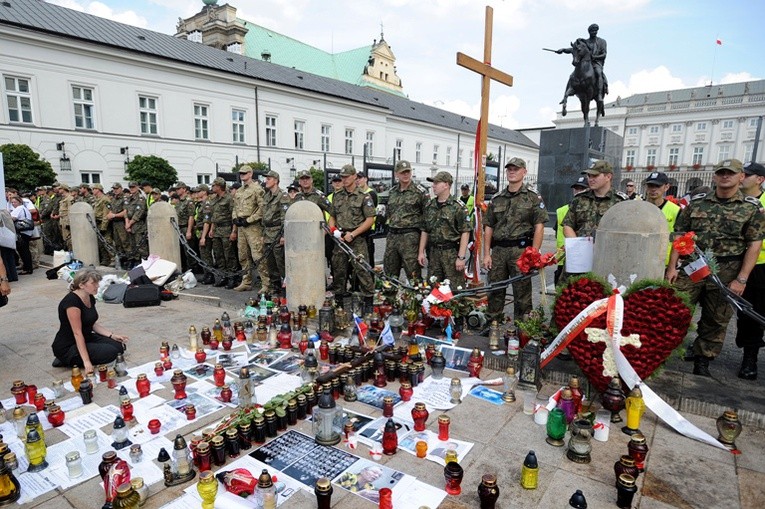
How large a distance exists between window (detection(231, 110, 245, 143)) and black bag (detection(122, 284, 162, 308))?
2807 cm

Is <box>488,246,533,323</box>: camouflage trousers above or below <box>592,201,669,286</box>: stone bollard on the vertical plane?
below

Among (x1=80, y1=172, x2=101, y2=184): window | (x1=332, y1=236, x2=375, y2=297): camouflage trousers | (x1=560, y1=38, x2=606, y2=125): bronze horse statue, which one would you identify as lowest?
(x1=332, y1=236, x2=375, y2=297): camouflage trousers

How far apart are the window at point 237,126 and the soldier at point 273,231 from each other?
2769 cm

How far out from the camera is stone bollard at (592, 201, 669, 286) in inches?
162

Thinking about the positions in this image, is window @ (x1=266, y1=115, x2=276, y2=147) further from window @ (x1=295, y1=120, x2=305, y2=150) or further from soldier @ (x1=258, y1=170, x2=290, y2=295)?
soldier @ (x1=258, y1=170, x2=290, y2=295)

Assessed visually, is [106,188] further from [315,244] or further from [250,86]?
[315,244]

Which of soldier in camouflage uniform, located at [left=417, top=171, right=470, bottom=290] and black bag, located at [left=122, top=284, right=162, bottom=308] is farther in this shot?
black bag, located at [left=122, top=284, right=162, bottom=308]

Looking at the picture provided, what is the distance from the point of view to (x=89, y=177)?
25.6 meters

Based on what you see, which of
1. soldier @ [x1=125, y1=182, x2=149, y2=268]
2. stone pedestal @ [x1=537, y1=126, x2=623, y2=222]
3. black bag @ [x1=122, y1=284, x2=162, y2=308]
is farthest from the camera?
stone pedestal @ [x1=537, y1=126, x2=623, y2=222]

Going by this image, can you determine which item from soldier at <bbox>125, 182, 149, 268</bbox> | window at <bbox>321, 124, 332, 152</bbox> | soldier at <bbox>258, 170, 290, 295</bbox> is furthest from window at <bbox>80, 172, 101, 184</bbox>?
soldier at <bbox>258, 170, 290, 295</bbox>

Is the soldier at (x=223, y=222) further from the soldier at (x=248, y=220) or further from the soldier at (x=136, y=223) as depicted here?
the soldier at (x=136, y=223)

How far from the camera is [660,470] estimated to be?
3170 mm

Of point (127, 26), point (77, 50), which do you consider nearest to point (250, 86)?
point (127, 26)

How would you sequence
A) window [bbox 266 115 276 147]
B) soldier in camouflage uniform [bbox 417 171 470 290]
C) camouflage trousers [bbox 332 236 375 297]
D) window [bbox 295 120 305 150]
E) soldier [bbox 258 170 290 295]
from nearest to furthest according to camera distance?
soldier in camouflage uniform [bbox 417 171 470 290] < camouflage trousers [bbox 332 236 375 297] < soldier [bbox 258 170 290 295] < window [bbox 266 115 276 147] < window [bbox 295 120 305 150]
